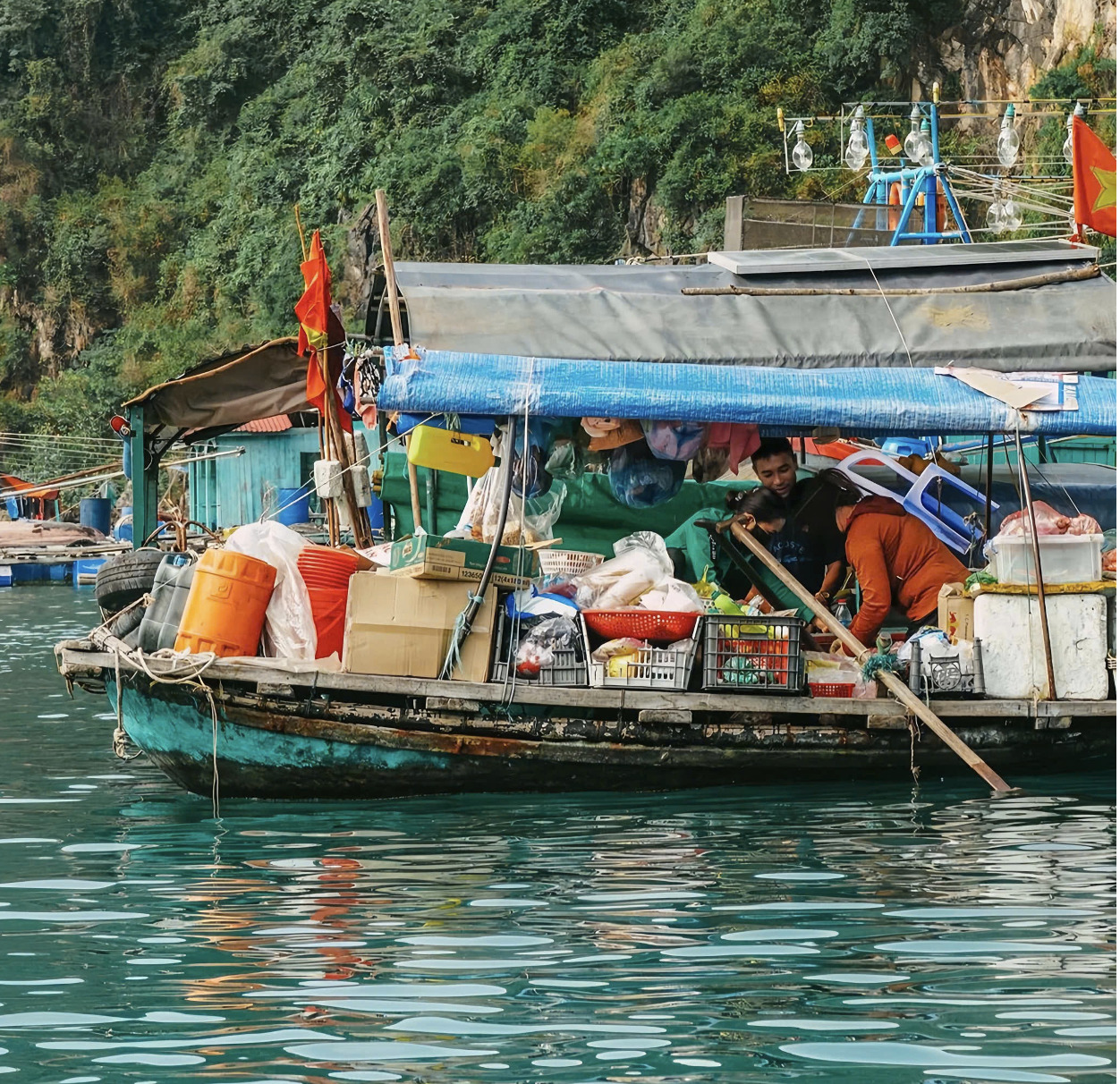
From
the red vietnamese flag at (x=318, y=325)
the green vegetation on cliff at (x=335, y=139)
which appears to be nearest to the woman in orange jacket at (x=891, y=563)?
the red vietnamese flag at (x=318, y=325)

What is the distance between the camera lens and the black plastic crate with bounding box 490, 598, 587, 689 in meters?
8.53

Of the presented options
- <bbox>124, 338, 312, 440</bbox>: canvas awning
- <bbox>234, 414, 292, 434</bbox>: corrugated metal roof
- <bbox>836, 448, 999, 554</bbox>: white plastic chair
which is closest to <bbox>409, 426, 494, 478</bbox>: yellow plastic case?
<bbox>836, 448, 999, 554</bbox>: white plastic chair

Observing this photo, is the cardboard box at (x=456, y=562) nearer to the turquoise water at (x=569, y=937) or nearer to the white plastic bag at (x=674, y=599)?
the white plastic bag at (x=674, y=599)

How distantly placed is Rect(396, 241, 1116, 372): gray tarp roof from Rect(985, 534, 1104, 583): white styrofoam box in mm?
1244

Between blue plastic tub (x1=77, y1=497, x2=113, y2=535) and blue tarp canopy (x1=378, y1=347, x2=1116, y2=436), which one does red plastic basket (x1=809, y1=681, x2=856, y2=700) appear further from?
blue plastic tub (x1=77, y1=497, x2=113, y2=535)

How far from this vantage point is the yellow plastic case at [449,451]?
8.80m

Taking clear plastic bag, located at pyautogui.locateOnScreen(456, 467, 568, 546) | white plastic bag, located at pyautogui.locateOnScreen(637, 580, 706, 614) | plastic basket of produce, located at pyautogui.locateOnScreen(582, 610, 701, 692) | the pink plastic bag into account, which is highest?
clear plastic bag, located at pyautogui.locateOnScreen(456, 467, 568, 546)

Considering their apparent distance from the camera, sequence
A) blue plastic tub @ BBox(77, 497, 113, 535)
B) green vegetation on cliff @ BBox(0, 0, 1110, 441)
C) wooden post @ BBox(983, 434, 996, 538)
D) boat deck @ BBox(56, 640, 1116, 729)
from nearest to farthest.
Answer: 1. boat deck @ BBox(56, 640, 1116, 729)
2. wooden post @ BBox(983, 434, 996, 538)
3. green vegetation on cliff @ BBox(0, 0, 1110, 441)
4. blue plastic tub @ BBox(77, 497, 113, 535)

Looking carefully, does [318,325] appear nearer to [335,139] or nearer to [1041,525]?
[1041,525]

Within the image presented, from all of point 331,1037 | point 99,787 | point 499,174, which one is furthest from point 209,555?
point 499,174

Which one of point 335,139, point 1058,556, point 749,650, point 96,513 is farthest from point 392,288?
point 335,139

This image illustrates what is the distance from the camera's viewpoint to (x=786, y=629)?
8.53 m

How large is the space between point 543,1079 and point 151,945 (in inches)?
79.6

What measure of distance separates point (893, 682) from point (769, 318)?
7.56 feet
